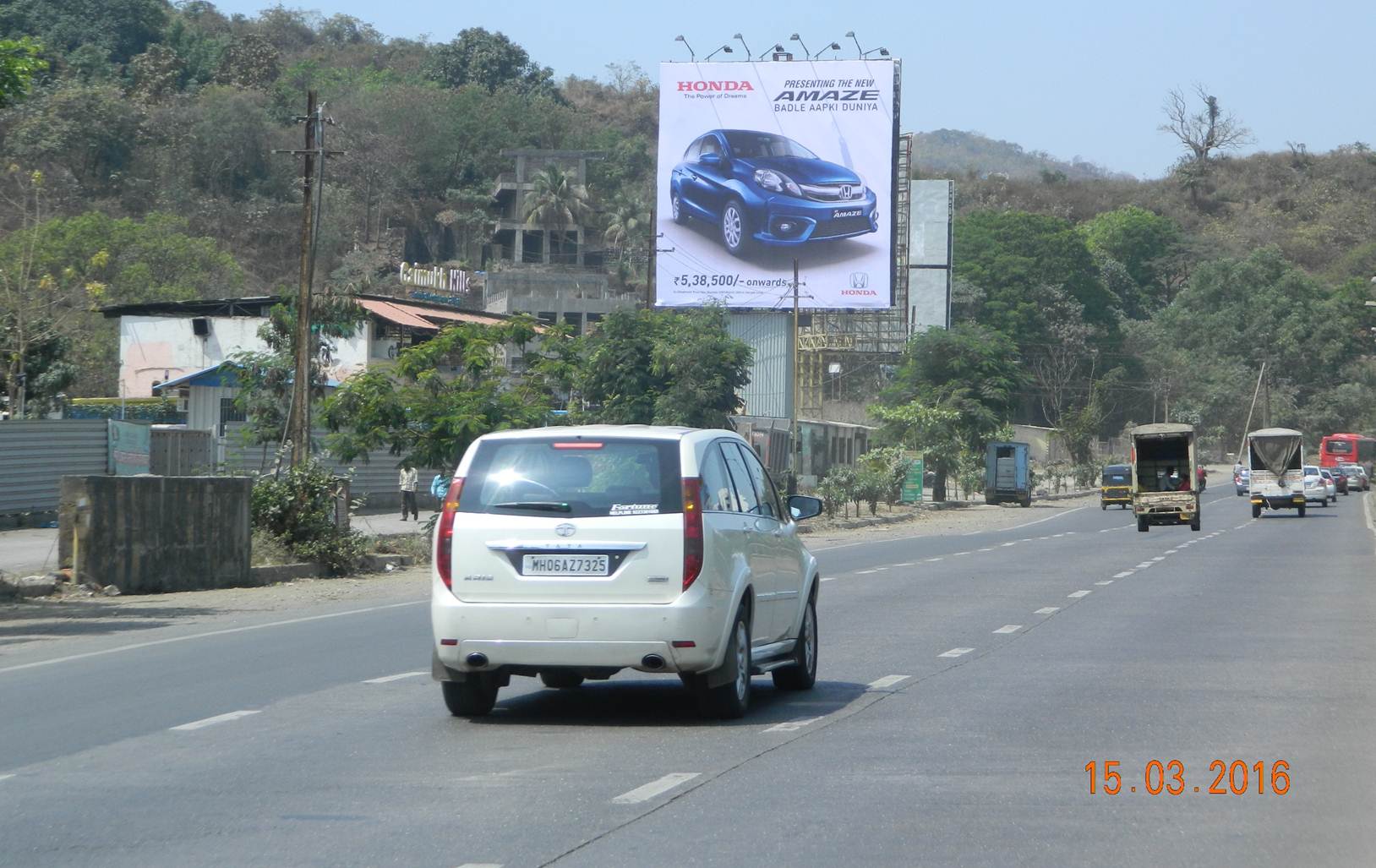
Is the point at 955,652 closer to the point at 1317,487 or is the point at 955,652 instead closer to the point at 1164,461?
the point at 1164,461

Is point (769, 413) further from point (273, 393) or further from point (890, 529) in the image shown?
point (273, 393)

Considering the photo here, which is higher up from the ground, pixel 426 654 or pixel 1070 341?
pixel 1070 341

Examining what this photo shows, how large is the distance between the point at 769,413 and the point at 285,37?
290ft

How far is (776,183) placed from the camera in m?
58.1

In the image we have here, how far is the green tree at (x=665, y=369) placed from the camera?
5022 cm

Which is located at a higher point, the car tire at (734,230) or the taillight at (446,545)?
the car tire at (734,230)

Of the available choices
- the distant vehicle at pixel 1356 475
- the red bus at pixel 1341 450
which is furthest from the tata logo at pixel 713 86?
the red bus at pixel 1341 450

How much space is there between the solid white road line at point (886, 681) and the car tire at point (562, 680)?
2047mm

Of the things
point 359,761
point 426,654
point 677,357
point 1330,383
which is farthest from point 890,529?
point 1330,383

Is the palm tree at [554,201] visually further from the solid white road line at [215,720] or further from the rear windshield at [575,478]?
the rear windshield at [575,478]

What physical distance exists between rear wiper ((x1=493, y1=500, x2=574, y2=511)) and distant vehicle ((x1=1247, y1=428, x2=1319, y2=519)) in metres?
45.9

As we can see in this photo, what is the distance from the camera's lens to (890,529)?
4519 centimetres

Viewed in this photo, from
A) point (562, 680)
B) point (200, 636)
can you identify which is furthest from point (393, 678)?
point (200, 636)

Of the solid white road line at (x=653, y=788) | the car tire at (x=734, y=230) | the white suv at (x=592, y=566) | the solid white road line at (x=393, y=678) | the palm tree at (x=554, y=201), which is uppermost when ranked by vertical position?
the palm tree at (x=554, y=201)
